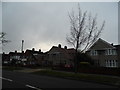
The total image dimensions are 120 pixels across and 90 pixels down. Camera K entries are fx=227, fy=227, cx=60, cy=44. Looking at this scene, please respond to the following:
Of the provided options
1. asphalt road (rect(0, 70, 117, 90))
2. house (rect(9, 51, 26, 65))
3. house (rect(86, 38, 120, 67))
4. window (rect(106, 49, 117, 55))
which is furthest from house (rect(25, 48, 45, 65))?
asphalt road (rect(0, 70, 117, 90))

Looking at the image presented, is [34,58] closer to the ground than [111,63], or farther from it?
farther from it

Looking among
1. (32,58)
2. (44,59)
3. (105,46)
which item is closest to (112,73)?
(105,46)

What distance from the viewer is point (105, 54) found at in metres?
56.9

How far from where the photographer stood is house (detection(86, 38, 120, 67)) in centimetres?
5425

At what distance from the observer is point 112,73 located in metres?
31.1

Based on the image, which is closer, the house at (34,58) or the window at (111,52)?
the window at (111,52)

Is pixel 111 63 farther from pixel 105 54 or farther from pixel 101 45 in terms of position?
pixel 101 45

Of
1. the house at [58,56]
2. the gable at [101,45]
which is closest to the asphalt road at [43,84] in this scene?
the gable at [101,45]

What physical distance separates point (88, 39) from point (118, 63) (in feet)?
90.8

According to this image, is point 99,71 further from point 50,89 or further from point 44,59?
point 44,59

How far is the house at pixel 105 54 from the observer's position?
54250 millimetres

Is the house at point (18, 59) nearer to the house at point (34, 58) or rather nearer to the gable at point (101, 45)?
the house at point (34, 58)

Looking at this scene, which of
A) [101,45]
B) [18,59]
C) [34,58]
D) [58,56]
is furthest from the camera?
[18,59]

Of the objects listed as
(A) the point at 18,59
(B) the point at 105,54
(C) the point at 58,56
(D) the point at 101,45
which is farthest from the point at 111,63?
(A) the point at 18,59
